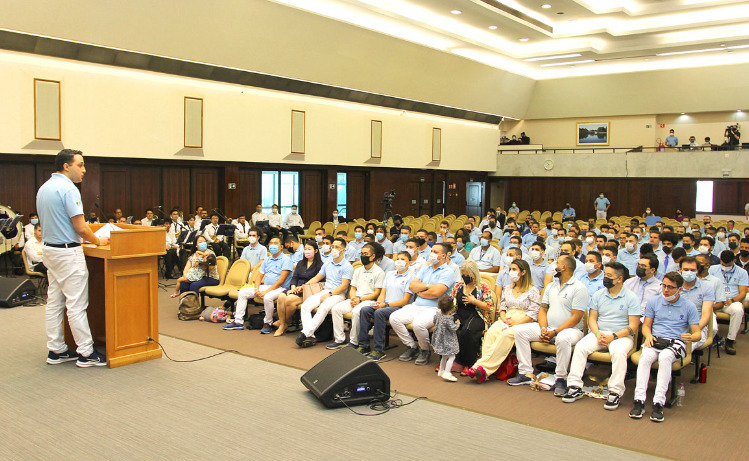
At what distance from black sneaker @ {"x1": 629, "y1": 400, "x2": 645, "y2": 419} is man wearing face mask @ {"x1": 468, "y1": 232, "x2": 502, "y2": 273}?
16.2 feet

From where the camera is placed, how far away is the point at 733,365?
6961mm

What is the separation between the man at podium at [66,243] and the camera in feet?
17.6

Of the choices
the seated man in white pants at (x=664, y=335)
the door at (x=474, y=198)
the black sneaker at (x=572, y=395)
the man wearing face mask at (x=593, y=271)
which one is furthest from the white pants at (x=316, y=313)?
the door at (x=474, y=198)

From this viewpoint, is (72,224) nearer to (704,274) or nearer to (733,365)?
(704,274)

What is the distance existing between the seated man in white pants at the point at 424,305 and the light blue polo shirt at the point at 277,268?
209 centimetres

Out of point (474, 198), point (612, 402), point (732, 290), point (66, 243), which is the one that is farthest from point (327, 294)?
point (474, 198)

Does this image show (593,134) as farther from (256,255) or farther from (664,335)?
(664,335)

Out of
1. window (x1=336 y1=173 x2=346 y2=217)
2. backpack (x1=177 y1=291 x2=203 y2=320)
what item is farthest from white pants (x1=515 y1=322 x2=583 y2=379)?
window (x1=336 y1=173 x2=346 y2=217)

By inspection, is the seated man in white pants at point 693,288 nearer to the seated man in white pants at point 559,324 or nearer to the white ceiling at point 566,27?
the seated man in white pants at point 559,324

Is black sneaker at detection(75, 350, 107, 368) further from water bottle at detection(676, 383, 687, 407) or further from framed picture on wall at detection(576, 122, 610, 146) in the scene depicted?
framed picture on wall at detection(576, 122, 610, 146)

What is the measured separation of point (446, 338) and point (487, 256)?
419 cm

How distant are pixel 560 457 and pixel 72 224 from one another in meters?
4.39

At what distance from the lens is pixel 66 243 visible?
5426 mm

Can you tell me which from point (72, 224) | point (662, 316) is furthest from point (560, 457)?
point (72, 224)
